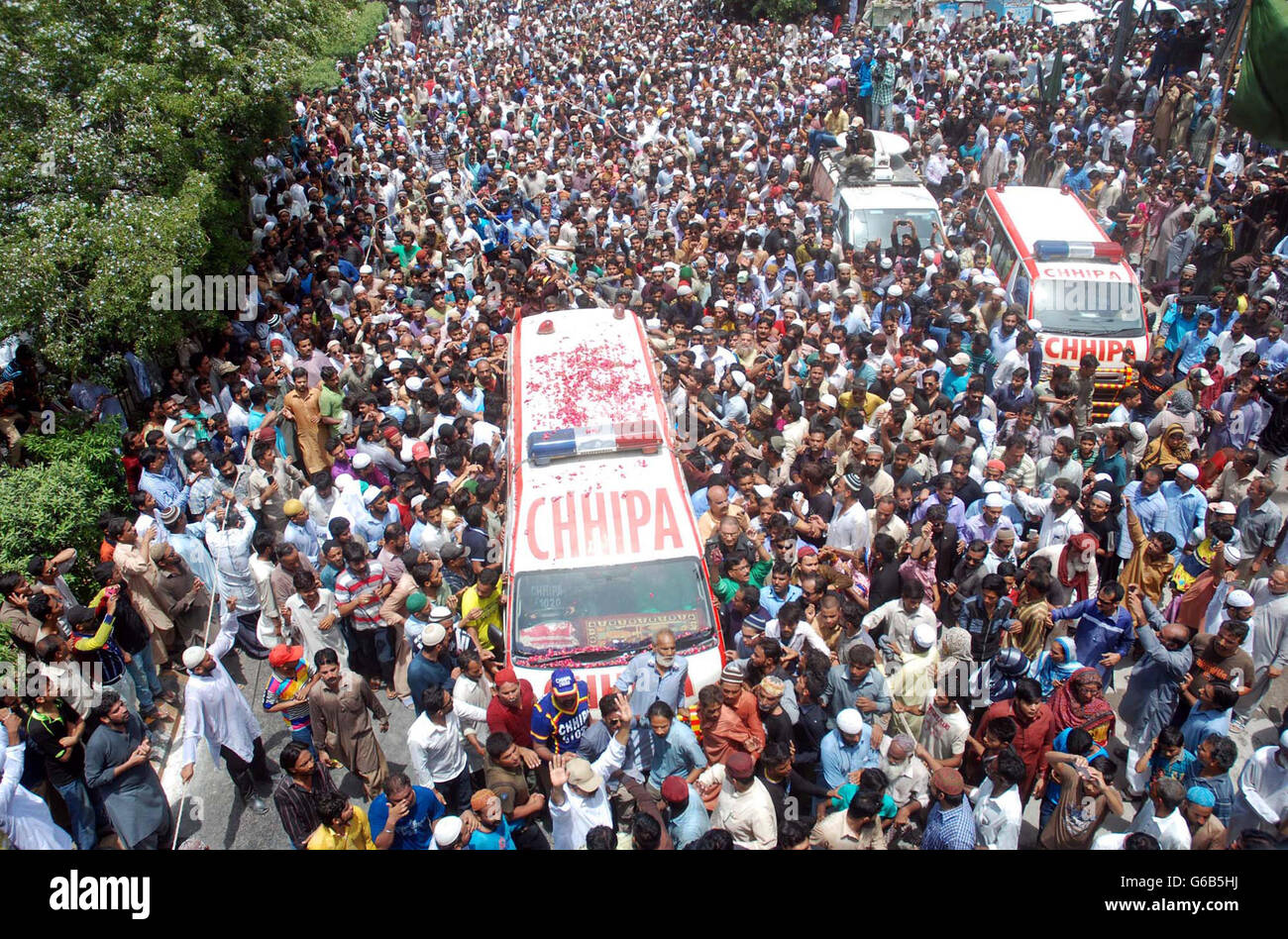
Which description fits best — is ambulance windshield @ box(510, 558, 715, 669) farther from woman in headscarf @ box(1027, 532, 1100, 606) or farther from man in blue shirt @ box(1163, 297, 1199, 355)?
man in blue shirt @ box(1163, 297, 1199, 355)

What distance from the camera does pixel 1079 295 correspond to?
1159 centimetres

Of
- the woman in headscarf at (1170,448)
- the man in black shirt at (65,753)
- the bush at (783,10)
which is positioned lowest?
the man in black shirt at (65,753)

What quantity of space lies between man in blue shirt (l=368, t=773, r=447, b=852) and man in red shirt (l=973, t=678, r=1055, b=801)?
Answer: 3.44m

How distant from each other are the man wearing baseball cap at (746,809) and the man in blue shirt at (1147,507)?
4420mm

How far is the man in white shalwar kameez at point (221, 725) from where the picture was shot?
6.40 metres

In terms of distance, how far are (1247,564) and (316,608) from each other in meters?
8.52

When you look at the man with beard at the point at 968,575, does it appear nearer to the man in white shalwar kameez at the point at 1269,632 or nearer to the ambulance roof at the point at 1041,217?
the man in white shalwar kameez at the point at 1269,632

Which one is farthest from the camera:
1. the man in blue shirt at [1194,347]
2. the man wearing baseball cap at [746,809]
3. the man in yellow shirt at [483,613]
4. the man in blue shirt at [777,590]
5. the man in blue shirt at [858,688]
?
the man in blue shirt at [1194,347]

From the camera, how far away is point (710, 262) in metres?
14.5

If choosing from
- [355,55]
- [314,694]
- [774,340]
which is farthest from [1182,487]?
[355,55]

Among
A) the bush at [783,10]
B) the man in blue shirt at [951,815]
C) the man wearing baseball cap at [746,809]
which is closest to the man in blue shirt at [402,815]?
the man wearing baseball cap at [746,809]

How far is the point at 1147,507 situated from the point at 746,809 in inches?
188

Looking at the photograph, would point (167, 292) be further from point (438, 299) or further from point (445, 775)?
point (445, 775)

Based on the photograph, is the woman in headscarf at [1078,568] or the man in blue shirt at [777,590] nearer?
the man in blue shirt at [777,590]
